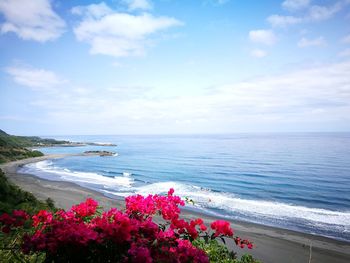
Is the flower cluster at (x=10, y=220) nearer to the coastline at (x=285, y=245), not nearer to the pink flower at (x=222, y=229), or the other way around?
the pink flower at (x=222, y=229)

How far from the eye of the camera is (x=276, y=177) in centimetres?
3703

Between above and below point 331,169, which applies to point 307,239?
below

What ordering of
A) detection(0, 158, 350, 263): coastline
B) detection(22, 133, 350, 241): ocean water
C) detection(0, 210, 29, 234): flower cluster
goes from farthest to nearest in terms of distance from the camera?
detection(22, 133, 350, 241): ocean water
detection(0, 158, 350, 263): coastline
detection(0, 210, 29, 234): flower cluster

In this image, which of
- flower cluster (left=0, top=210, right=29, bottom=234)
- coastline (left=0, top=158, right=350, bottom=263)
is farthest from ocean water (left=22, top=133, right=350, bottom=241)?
flower cluster (left=0, top=210, right=29, bottom=234)

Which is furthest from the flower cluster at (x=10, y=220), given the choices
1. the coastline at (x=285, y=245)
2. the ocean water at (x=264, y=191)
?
the ocean water at (x=264, y=191)

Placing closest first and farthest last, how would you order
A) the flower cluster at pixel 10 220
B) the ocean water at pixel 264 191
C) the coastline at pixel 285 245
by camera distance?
the flower cluster at pixel 10 220 < the coastline at pixel 285 245 < the ocean water at pixel 264 191

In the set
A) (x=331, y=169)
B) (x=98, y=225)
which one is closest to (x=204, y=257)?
(x=98, y=225)

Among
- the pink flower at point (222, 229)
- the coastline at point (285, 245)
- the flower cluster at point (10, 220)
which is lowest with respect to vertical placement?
the coastline at point (285, 245)

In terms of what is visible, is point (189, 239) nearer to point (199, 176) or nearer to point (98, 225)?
point (98, 225)

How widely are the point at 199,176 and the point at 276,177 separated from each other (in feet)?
36.1

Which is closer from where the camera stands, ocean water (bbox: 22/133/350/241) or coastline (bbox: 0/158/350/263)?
coastline (bbox: 0/158/350/263)

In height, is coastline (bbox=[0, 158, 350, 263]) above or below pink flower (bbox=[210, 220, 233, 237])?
below

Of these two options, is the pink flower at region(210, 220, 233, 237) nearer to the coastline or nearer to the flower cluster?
the flower cluster

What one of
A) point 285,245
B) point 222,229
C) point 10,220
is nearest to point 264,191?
point 285,245
